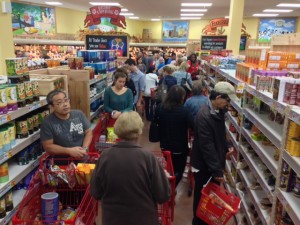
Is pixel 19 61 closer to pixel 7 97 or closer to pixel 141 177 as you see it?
pixel 7 97

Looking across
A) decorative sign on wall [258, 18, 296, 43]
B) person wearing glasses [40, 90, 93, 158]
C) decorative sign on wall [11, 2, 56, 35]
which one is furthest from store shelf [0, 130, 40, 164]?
decorative sign on wall [258, 18, 296, 43]

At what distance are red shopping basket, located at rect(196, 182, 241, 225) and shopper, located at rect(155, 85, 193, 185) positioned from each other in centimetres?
89

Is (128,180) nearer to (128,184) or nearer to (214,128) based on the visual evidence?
(128,184)

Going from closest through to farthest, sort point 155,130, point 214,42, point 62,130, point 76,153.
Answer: point 76,153 → point 62,130 → point 155,130 → point 214,42

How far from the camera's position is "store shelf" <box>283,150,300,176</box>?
6.69 ft

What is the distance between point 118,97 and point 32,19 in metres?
12.2

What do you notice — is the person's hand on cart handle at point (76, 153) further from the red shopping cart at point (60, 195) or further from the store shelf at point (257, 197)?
the store shelf at point (257, 197)

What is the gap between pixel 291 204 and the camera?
217cm

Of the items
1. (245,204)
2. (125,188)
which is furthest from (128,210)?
(245,204)

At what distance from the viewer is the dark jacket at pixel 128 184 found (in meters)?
1.96

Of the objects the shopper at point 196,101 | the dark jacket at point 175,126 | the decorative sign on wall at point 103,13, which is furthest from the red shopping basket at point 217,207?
the decorative sign on wall at point 103,13

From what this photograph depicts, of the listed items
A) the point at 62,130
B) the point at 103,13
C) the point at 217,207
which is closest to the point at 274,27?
the point at 103,13

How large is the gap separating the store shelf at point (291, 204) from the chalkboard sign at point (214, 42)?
879 cm

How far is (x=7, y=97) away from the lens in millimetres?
2537
